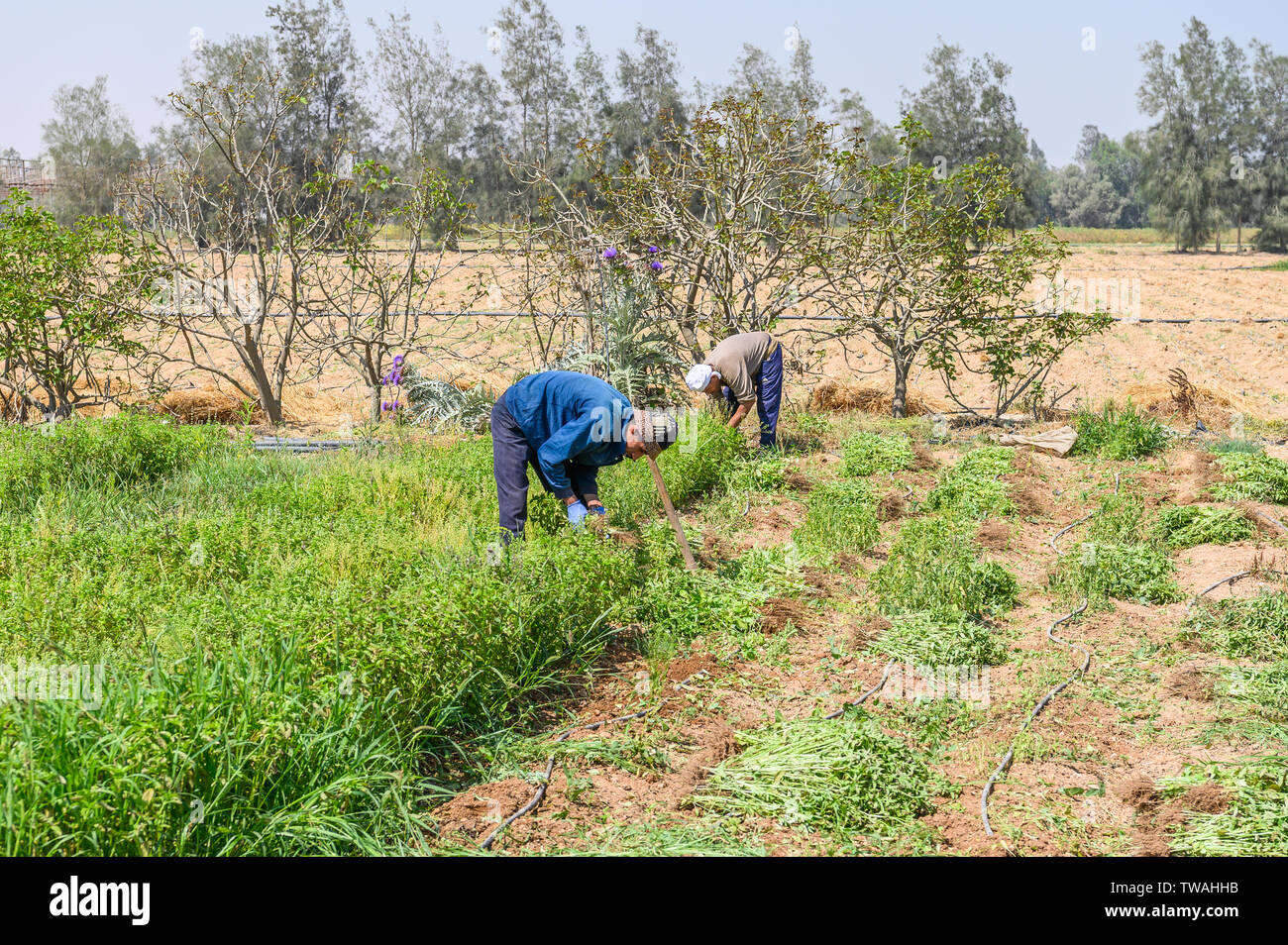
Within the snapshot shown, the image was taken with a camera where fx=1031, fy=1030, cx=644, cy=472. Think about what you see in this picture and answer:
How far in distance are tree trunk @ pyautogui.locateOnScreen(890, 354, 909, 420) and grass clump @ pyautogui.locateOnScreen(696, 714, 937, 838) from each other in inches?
281

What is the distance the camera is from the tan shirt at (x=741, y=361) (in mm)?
7984

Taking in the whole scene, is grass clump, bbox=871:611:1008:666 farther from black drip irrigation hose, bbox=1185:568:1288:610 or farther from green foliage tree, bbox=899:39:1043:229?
green foliage tree, bbox=899:39:1043:229

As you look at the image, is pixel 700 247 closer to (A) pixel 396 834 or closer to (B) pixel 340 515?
(B) pixel 340 515

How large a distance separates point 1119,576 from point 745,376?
337 cm

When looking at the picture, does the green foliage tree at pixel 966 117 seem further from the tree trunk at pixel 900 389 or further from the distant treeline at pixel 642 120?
the tree trunk at pixel 900 389

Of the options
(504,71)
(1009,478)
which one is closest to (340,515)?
(1009,478)

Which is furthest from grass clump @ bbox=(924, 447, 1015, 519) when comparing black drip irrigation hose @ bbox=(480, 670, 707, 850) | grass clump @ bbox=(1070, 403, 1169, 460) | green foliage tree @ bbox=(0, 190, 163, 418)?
green foliage tree @ bbox=(0, 190, 163, 418)

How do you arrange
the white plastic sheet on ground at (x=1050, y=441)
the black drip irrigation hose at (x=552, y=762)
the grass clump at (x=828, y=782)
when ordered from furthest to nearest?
the white plastic sheet on ground at (x=1050, y=441) → the grass clump at (x=828, y=782) → the black drip irrigation hose at (x=552, y=762)

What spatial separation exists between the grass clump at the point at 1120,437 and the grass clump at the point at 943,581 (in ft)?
10.5

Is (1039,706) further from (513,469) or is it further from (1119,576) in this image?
(513,469)

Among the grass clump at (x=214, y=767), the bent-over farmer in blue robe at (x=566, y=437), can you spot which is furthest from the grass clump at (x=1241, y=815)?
the bent-over farmer in blue robe at (x=566, y=437)

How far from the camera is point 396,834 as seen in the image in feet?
9.93

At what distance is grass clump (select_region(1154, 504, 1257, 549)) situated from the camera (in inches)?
240
